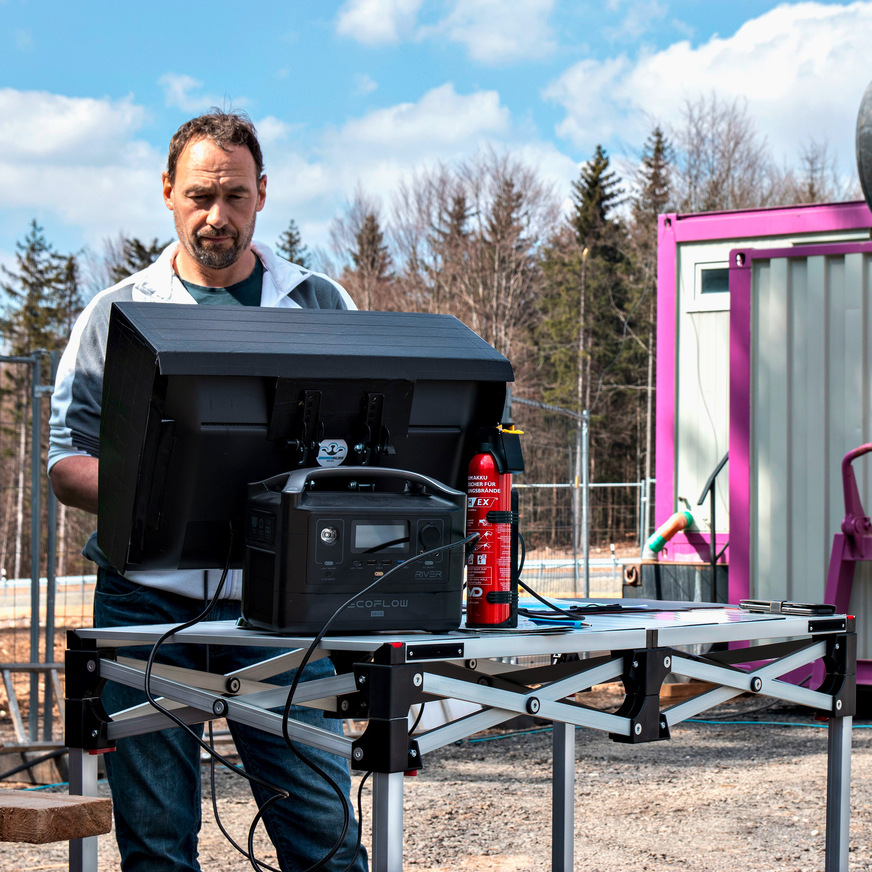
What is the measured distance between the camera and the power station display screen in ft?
5.65


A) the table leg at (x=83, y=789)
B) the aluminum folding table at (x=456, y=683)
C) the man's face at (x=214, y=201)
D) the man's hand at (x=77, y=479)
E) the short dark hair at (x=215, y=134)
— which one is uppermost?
the short dark hair at (x=215, y=134)

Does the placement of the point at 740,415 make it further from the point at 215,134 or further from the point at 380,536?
the point at 380,536

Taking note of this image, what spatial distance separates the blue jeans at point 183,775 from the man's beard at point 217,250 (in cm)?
73

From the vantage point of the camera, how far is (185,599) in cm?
251

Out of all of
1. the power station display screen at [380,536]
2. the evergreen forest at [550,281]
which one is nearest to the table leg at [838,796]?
the power station display screen at [380,536]

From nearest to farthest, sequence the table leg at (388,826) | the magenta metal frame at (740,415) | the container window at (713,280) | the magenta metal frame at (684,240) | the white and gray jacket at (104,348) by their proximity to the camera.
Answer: the table leg at (388,826) → the white and gray jacket at (104,348) → the magenta metal frame at (740,415) → the magenta metal frame at (684,240) → the container window at (713,280)

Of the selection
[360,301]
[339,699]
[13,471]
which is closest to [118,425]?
[339,699]

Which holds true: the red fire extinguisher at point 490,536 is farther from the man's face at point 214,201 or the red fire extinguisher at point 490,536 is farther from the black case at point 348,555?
the man's face at point 214,201

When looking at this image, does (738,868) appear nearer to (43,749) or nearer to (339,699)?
(339,699)

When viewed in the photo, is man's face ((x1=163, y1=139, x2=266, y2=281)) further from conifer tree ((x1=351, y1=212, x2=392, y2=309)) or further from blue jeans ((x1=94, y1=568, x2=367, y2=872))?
conifer tree ((x1=351, y1=212, x2=392, y2=309))

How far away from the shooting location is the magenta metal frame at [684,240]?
6992 millimetres

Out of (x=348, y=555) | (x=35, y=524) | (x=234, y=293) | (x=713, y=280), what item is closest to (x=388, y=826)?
(x=348, y=555)

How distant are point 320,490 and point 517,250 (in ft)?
99.5

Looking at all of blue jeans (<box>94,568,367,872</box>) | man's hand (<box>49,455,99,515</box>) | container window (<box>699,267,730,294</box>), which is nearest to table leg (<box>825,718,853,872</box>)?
blue jeans (<box>94,568,367,872</box>)
